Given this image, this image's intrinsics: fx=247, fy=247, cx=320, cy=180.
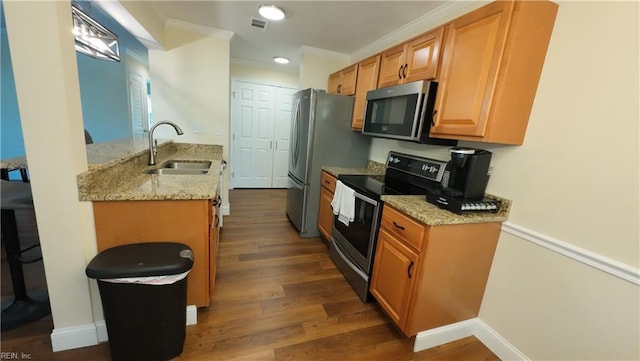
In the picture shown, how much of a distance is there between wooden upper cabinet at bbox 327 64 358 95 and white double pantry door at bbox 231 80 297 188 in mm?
1825

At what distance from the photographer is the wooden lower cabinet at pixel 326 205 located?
271 centimetres

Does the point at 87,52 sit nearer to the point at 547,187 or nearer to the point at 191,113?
the point at 191,113

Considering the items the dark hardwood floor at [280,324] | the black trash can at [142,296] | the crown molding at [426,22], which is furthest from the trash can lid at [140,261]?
the crown molding at [426,22]

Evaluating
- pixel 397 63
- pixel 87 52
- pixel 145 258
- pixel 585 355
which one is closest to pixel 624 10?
pixel 397 63

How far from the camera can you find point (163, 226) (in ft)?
4.69

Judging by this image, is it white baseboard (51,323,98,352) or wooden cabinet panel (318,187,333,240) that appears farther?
wooden cabinet panel (318,187,333,240)

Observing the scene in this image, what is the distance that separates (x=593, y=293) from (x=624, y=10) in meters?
1.32

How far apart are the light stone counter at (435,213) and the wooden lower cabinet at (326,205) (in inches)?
41.1

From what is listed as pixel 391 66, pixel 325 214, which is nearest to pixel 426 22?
pixel 391 66

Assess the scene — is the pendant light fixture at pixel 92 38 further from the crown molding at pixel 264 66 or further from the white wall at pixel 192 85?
the crown molding at pixel 264 66

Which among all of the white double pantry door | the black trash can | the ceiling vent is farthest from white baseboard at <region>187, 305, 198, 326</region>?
the white double pantry door

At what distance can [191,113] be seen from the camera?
3.15 meters

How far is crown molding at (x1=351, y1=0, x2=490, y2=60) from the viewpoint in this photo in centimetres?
190

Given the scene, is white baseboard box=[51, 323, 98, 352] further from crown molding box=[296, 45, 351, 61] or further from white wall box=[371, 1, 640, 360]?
crown molding box=[296, 45, 351, 61]
